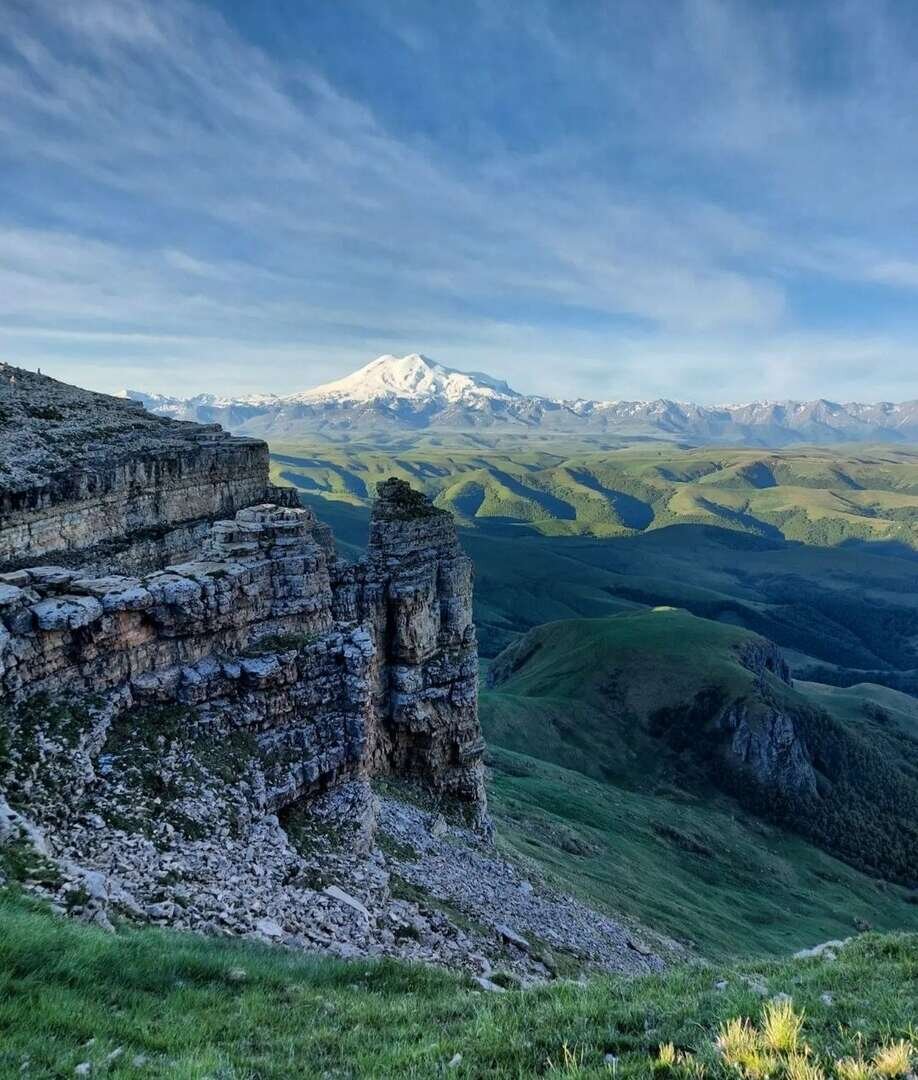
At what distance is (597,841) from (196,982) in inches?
3062

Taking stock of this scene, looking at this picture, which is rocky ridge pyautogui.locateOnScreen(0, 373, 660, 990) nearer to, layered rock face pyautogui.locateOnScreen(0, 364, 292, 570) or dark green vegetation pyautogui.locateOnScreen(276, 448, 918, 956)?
dark green vegetation pyautogui.locateOnScreen(276, 448, 918, 956)

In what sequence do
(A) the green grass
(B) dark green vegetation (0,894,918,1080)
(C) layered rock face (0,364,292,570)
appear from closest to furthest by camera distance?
(B) dark green vegetation (0,894,918,1080)
(C) layered rock face (0,364,292,570)
(A) the green grass

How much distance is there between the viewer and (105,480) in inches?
2293

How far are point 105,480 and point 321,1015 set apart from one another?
53277 mm

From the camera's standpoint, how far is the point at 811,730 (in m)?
159

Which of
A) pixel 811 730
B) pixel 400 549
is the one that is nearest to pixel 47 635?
pixel 400 549

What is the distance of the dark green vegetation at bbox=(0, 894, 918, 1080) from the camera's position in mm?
11594

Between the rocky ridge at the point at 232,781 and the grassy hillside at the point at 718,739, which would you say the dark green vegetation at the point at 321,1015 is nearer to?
the rocky ridge at the point at 232,781

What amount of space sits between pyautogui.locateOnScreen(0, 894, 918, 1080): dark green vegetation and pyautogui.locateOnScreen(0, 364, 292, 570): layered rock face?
141 ft

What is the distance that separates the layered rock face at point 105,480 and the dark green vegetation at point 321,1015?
141ft

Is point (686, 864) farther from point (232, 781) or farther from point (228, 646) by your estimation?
point (232, 781)

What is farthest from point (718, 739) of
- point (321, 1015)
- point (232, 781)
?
point (321, 1015)

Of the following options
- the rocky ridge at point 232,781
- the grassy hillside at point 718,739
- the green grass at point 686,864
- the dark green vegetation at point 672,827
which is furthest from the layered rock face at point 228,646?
the grassy hillside at point 718,739

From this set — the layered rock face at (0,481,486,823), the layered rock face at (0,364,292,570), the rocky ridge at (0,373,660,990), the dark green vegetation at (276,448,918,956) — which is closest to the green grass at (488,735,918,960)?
the dark green vegetation at (276,448,918,956)
